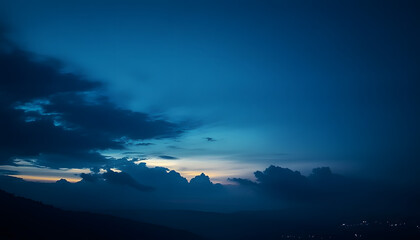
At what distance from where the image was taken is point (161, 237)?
14888cm

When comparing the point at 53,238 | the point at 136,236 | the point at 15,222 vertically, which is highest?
the point at 15,222

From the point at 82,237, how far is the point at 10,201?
28.2m

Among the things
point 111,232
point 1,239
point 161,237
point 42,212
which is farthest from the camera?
point 161,237

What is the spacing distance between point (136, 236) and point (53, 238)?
195 feet

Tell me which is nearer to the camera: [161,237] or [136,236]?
[136,236]

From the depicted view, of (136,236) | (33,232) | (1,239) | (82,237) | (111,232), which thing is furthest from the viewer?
(136,236)

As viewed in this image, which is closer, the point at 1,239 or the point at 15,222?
the point at 1,239

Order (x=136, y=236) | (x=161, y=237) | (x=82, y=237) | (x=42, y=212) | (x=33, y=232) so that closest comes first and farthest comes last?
(x=33, y=232), (x=82, y=237), (x=42, y=212), (x=136, y=236), (x=161, y=237)

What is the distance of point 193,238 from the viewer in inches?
7411

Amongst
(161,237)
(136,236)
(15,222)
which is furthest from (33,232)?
(161,237)

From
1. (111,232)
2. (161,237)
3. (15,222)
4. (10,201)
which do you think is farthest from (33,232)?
(161,237)

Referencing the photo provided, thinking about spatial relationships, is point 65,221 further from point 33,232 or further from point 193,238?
point 193,238

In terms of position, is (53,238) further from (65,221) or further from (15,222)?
(65,221)

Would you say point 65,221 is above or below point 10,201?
below
